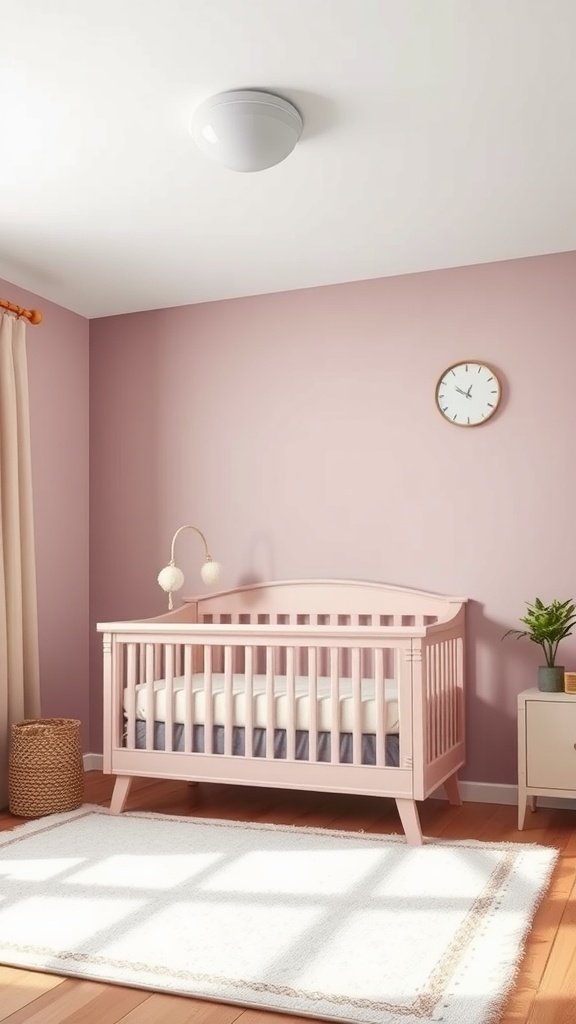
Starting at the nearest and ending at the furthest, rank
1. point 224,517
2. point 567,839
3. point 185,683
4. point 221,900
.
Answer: point 221,900
point 567,839
point 185,683
point 224,517

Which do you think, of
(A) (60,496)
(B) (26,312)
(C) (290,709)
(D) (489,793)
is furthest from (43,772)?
(B) (26,312)

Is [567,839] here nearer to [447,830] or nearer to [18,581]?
[447,830]

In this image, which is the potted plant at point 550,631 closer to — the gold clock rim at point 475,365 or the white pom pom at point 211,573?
the gold clock rim at point 475,365

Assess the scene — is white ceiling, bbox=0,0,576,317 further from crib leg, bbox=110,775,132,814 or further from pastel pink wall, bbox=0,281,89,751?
crib leg, bbox=110,775,132,814

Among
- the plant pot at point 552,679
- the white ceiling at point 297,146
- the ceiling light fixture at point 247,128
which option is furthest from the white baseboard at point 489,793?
the ceiling light fixture at point 247,128

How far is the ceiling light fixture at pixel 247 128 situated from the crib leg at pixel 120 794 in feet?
7.17

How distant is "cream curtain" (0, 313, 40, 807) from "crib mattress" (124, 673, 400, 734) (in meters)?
0.49

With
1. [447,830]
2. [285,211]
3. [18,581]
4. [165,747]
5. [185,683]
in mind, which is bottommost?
[447,830]

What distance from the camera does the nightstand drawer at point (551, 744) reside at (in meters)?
3.15

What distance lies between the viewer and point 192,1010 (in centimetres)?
186

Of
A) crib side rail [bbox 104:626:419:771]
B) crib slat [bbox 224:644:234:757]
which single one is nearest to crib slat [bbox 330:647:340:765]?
crib side rail [bbox 104:626:419:771]

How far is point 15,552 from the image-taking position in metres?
3.63

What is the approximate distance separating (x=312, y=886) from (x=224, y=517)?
196 cm

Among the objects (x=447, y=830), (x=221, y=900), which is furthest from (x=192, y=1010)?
(x=447, y=830)
